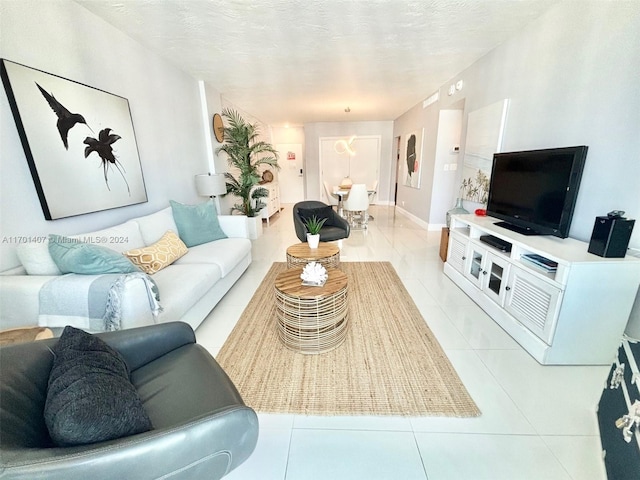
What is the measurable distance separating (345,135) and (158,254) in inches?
270

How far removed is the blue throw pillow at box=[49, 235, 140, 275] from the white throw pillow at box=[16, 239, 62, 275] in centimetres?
5

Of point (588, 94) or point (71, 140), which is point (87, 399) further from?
point (588, 94)

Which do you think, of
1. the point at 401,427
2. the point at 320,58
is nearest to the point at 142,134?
the point at 320,58

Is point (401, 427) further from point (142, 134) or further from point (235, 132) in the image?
point (235, 132)

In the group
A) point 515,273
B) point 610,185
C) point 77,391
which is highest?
point 610,185

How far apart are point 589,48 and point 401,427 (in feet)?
9.33

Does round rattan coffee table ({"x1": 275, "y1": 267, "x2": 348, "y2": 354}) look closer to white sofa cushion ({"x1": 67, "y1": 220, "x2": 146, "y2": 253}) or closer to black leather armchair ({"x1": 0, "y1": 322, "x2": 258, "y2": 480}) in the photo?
black leather armchair ({"x1": 0, "y1": 322, "x2": 258, "y2": 480})

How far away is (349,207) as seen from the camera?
526cm

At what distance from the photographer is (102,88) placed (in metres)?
2.29

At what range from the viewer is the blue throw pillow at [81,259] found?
1581 millimetres

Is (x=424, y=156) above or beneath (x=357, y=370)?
above

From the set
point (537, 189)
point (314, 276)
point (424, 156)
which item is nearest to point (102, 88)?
point (314, 276)

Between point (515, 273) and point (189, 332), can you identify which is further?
point (515, 273)

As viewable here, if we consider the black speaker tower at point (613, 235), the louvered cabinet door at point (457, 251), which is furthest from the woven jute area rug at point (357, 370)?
the black speaker tower at point (613, 235)
